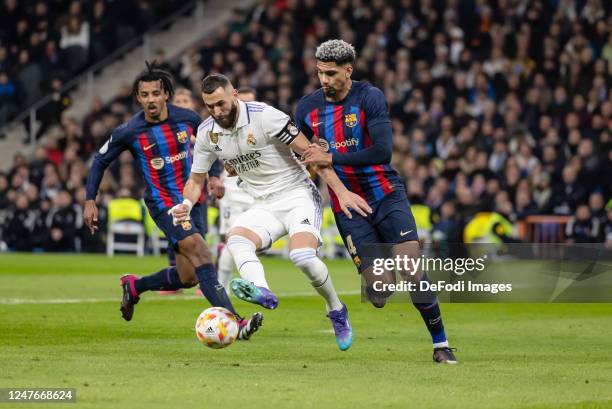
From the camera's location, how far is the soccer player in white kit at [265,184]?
10.2 meters

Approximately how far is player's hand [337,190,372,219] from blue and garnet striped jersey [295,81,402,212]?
0.24m

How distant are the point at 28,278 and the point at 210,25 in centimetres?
1502

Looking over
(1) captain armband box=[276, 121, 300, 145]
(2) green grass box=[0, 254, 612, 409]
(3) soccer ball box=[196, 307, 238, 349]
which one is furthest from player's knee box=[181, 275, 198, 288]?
(1) captain armband box=[276, 121, 300, 145]

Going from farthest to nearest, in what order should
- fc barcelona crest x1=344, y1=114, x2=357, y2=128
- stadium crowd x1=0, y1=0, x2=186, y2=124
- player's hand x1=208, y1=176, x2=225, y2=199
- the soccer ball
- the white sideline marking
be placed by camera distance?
stadium crowd x1=0, y1=0, x2=186, y2=124 < the white sideline marking < player's hand x1=208, y1=176, x2=225, y2=199 < fc barcelona crest x1=344, y1=114, x2=357, y2=128 < the soccer ball

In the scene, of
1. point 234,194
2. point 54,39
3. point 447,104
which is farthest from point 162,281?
point 54,39

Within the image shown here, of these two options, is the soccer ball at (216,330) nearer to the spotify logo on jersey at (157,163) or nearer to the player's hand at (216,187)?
the player's hand at (216,187)

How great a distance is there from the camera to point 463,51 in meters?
26.0

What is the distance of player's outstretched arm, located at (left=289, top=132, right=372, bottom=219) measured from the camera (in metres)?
10.1

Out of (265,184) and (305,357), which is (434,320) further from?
(265,184)

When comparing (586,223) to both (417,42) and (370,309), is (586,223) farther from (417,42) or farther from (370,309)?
(370,309)

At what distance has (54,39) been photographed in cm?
3186

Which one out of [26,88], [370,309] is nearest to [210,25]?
[26,88]

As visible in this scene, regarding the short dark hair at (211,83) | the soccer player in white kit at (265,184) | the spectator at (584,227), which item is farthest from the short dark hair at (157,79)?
the spectator at (584,227)

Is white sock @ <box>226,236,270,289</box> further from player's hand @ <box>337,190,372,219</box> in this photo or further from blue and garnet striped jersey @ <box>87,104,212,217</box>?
blue and garnet striped jersey @ <box>87,104,212,217</box>
